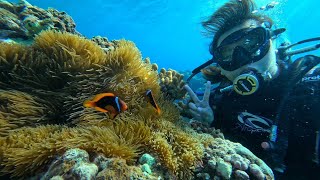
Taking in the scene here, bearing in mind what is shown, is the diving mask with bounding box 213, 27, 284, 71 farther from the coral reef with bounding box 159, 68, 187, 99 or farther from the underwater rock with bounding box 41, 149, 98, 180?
the underwater rock with bounding box 41, 149, 98, 180

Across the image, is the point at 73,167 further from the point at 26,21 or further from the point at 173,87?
the point at 26,21

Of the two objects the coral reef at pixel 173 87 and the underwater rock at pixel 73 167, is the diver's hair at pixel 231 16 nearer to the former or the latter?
the coral reef at pixel 173 87

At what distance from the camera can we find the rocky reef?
2354 mm

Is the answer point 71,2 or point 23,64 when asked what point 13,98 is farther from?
point 71,2

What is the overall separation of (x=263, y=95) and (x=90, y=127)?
8.88ft

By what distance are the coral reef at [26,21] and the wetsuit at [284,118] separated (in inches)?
140

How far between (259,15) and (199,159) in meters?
3.02

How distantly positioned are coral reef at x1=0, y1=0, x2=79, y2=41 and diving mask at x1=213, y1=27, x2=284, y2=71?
3.22 m

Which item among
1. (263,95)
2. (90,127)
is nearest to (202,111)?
(263,95)

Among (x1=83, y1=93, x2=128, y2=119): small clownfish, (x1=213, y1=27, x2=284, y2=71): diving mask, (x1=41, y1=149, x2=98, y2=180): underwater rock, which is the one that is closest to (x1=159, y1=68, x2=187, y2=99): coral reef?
(x1=213, y1=27, x2=284, y2=71): diving mask

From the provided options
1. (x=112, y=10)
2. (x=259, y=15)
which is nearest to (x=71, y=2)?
(x=112, y=10)

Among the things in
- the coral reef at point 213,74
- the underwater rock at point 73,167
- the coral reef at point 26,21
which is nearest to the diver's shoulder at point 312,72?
the coral reef at point 213,74

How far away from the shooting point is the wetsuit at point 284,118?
12.0 ft

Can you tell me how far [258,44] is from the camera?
163 inches
